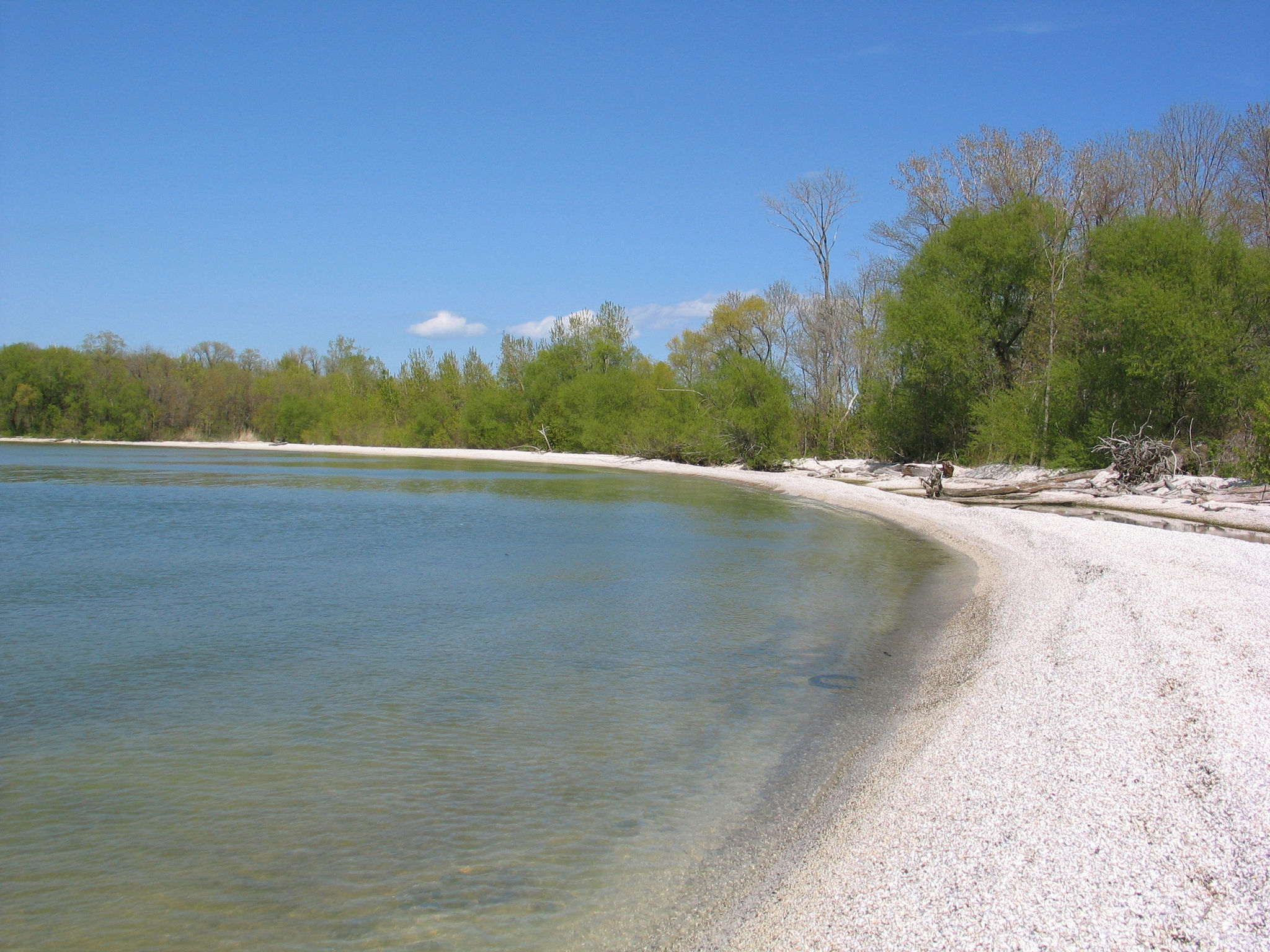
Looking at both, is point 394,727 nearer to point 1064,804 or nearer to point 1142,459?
point 1064,804

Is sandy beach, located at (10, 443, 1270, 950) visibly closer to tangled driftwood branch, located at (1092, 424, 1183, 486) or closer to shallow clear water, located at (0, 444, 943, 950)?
shallow clear water, located at (0, 444, 943, 950)

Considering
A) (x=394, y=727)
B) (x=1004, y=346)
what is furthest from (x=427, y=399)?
(x=394, y=727)

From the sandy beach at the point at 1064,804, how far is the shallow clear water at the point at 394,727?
2.47 feet

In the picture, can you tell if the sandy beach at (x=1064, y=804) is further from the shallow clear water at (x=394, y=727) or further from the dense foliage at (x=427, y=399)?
the dense foliage at (x=427, y=399)

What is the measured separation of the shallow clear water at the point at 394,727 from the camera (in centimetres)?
360

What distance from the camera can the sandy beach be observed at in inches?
117

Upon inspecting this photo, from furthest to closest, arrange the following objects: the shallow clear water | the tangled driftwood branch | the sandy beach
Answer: the tangled driftwood branch < the shallow clear water < the sandy beach

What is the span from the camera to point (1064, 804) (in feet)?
12.8

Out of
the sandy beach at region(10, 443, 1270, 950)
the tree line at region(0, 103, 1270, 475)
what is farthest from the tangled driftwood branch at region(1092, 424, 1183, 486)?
the sandy beach at region(10, 443, 1270, 950)

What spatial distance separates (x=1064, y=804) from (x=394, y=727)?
167 inches

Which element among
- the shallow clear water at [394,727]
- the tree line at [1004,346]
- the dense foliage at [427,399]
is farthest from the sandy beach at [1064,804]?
the dense foliage at [427,399]

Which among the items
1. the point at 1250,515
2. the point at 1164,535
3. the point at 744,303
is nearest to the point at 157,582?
the point at 1164,535

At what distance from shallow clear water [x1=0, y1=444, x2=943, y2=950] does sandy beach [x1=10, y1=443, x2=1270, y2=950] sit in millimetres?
754

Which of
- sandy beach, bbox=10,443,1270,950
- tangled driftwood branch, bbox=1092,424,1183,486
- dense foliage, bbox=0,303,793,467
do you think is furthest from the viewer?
dense foliage, bbox=0,303,793,467
